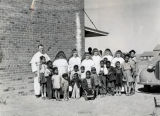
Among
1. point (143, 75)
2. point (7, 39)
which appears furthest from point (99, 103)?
point (7, 39)

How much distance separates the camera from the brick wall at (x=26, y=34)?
11.3 m

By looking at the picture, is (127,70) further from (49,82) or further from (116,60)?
(49,82)

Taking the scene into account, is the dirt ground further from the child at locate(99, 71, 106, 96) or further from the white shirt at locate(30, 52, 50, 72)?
the white shirt at locate(30, 52, 50, 72)

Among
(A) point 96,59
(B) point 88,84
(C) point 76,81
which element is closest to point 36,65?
(C) point 76,81

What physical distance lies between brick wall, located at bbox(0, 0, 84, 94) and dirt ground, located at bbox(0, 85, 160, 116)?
2.43 feet

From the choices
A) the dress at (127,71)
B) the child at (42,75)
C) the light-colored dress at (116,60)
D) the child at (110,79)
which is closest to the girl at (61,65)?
the child at (42,75)

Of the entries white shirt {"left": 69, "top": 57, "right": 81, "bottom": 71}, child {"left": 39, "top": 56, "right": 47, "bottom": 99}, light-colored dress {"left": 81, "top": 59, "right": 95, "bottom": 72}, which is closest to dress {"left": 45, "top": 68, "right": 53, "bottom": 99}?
child {"left": 39, "top": 56, "right": 47, "bottom": 99}

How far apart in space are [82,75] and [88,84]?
42 centimetres

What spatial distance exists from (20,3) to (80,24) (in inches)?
136

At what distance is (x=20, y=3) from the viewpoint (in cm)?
1178

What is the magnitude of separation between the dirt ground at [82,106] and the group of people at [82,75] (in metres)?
0.40

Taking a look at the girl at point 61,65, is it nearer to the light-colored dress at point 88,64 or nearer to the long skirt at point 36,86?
the light-colored dress at point 88,64

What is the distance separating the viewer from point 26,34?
1206cm

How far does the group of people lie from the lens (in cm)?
1120
